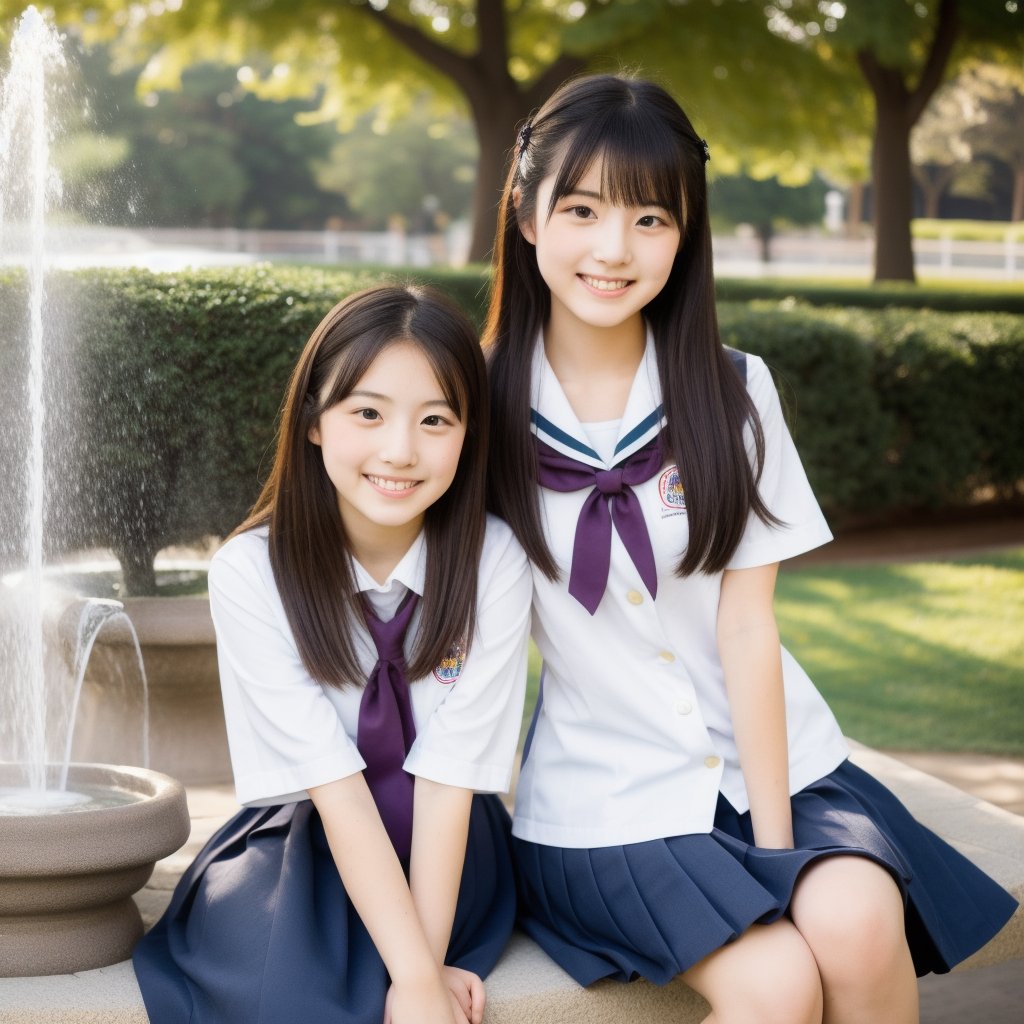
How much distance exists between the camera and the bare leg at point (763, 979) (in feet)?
5.98

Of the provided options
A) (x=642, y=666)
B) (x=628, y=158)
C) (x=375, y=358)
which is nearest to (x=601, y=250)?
(x=628, y=158)

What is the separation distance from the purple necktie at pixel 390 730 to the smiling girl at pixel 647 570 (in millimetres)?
234

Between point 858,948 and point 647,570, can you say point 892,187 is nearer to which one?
point 647,570

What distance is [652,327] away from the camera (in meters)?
2.34

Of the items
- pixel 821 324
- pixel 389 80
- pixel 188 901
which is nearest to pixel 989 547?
pixel 821 324

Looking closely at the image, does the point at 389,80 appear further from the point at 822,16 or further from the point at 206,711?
the point at 206,711

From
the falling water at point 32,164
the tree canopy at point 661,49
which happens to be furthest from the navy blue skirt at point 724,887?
the tree canopy at point 661,49

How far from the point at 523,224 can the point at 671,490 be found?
1.66 ft

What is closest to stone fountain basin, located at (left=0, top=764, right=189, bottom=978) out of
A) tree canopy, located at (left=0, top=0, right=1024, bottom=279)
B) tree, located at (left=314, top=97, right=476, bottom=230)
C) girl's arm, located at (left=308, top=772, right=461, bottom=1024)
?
girl's arm, located at (left=308, top=772, right=461, bottom=1024)

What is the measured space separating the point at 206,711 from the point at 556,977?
2.01m

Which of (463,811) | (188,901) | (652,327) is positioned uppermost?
(652,327)

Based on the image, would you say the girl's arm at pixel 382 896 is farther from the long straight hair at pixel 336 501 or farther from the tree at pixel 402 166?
the tree at pixel 402 166

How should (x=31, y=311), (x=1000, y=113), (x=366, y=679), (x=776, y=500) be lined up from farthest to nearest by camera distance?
(x=1000, y=113), (x=31, y=311), (x=776, y=500), (x=366, y=679)

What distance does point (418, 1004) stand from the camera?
1859 mm
